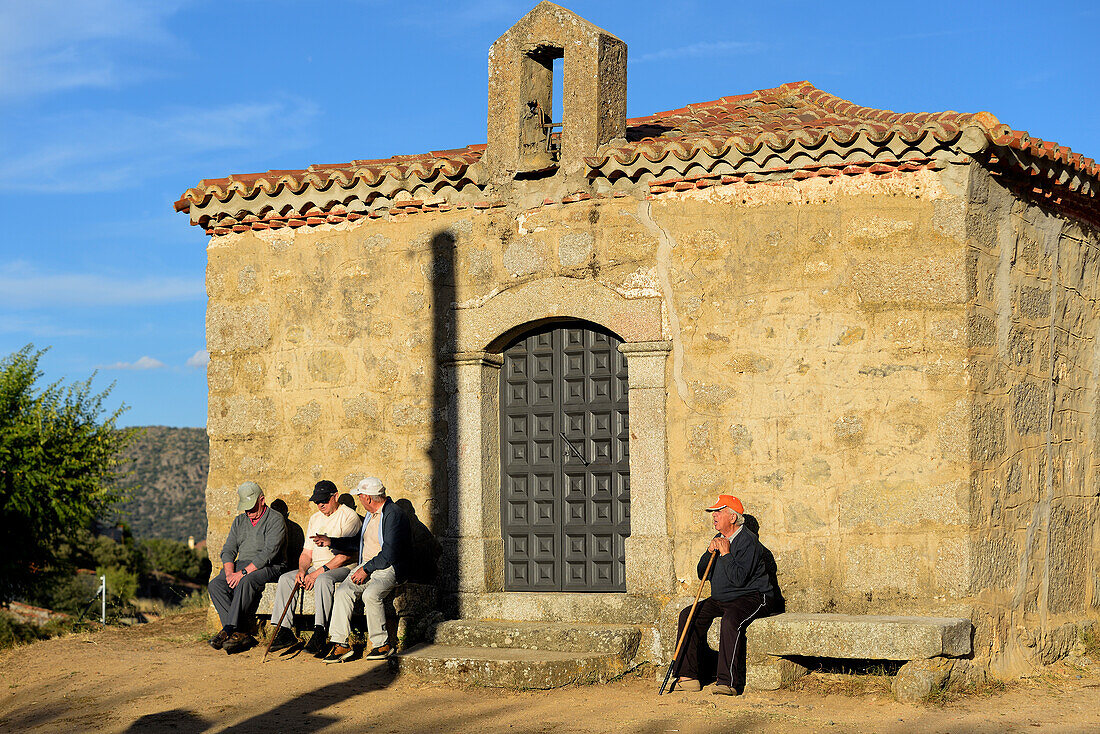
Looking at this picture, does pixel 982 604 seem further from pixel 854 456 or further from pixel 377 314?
pixel 377 314

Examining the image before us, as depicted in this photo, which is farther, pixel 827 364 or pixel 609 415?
pixel 609 415

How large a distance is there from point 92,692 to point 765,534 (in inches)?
180

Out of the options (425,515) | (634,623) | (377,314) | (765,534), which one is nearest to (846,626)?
(765,534)

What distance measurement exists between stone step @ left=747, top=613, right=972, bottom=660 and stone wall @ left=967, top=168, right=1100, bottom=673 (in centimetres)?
55

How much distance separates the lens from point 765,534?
24.8 ft

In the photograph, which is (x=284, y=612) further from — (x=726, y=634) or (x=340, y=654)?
(x=726, y=634)

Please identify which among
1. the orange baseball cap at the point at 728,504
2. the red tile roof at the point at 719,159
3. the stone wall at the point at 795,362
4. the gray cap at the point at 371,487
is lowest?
the orange baseball cap at the point at 728,504

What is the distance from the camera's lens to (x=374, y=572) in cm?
802

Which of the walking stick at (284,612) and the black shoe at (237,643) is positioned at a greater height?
the walking stick at (284,612)

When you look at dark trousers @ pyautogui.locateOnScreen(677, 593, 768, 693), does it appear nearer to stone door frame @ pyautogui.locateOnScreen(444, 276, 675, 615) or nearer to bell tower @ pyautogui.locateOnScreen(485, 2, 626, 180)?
stone door frame @ pyautogui.locateOnScreen(444, 276, 675, 615)

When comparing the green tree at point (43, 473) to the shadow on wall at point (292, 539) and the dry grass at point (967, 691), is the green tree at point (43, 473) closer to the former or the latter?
the shadow on wall at point (292, 539)

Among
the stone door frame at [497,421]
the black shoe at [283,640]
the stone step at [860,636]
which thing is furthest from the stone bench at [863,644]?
the black shoe at [283,640]

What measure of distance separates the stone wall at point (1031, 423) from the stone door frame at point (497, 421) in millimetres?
2066

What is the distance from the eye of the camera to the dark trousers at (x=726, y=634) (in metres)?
6.84
